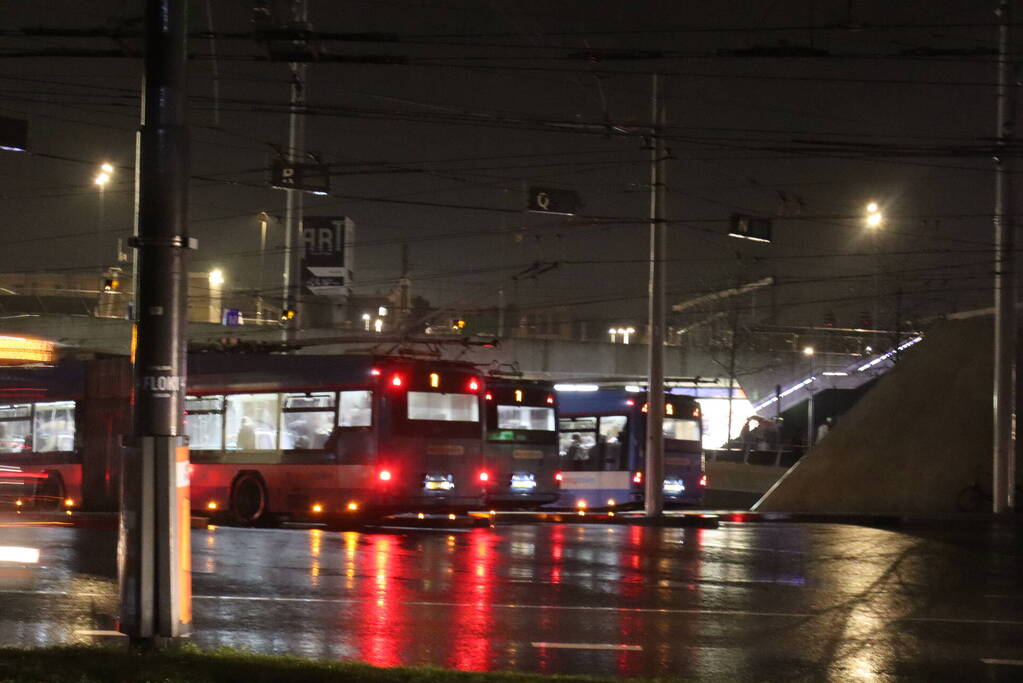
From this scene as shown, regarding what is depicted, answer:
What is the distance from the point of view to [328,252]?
30922 mm

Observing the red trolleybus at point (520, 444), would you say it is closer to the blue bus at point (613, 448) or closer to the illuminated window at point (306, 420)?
the blue bus at point (613, 448)

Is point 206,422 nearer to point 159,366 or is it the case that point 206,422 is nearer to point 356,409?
point 356,409

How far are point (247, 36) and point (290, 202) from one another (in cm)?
1661

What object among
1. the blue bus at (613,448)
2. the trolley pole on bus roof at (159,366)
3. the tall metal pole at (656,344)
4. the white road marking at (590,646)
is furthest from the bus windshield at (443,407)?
the trolley pole on bus roof at (159,366)

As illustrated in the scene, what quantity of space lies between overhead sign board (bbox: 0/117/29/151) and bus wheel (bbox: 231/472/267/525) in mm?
8075

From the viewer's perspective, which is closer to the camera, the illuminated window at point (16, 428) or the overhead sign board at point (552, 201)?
the overhead sign board at point (552, 201)

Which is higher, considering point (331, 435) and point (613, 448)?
point (331, 435)

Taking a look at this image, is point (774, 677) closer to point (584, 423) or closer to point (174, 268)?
point (174, 268)

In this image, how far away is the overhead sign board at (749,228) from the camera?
82.8ft

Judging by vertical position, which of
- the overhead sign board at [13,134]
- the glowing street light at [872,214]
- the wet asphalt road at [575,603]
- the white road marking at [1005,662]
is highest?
the glowing street light at [872,214]

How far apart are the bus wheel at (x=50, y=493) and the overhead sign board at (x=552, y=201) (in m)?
13.1

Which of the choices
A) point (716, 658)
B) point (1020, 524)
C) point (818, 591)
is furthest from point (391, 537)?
point (1020, 524)

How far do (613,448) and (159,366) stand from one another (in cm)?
2480

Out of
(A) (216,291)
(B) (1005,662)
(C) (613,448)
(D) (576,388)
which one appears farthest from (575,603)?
(A) (216,291)
